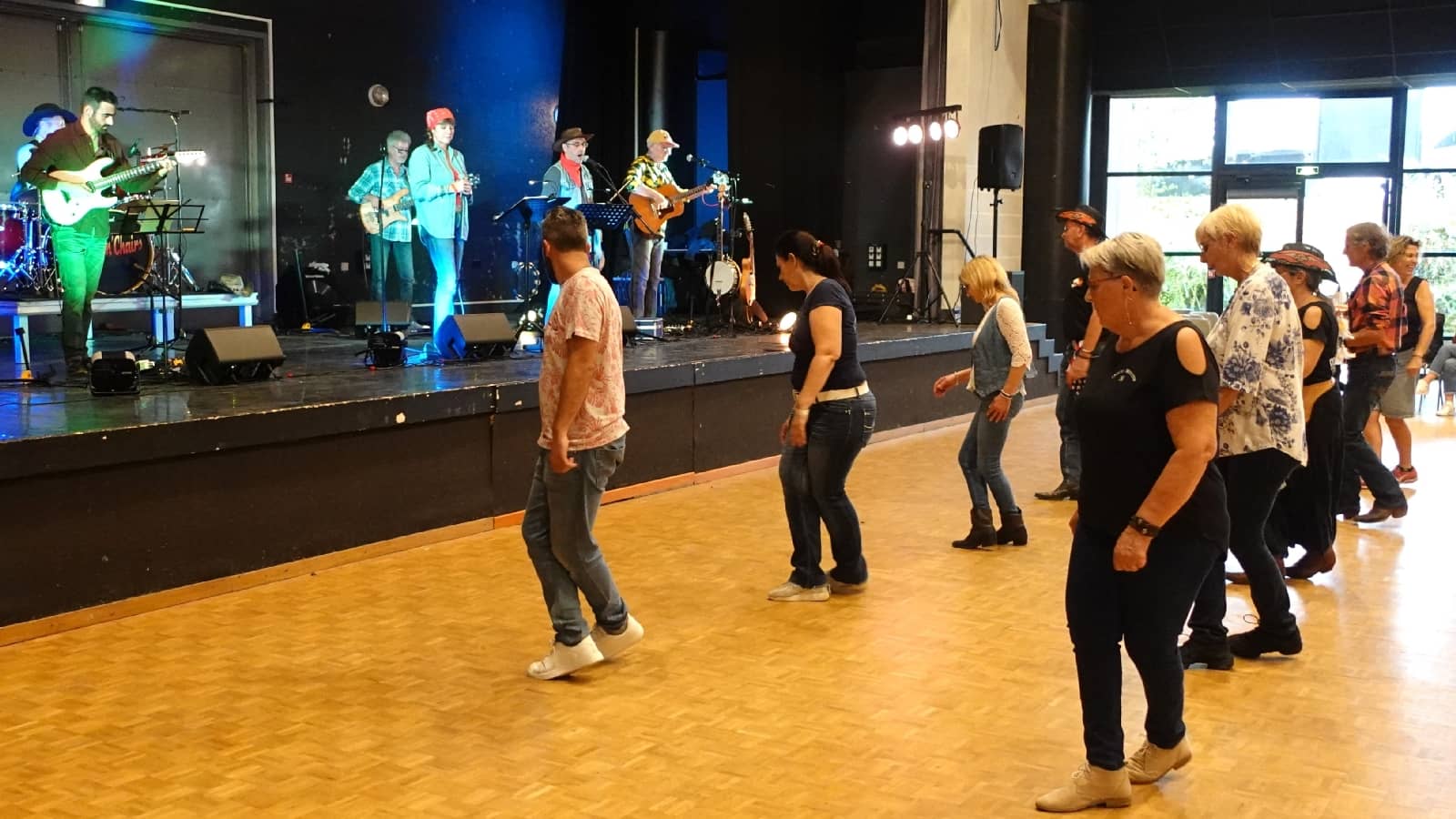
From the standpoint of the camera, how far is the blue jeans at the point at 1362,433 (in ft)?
21.9

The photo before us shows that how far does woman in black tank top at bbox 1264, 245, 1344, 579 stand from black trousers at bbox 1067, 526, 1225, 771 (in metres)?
1.75

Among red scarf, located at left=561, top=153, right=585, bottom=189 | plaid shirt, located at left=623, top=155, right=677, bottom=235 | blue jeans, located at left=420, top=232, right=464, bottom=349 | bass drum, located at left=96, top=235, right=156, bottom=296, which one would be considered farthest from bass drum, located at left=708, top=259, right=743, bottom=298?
bass drum, located at left=96, top=235, right=156, bottom=296

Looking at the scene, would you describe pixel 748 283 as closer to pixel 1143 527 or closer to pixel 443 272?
pixel 443 272

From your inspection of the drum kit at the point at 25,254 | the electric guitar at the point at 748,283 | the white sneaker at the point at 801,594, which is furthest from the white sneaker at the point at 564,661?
the electric guitar at the point at 748,283

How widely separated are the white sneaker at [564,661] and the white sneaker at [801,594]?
1182mm

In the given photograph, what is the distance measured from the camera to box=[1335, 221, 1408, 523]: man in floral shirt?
255 inches

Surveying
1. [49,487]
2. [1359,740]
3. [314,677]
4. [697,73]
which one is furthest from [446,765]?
[697,73]

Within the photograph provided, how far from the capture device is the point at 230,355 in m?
6.73

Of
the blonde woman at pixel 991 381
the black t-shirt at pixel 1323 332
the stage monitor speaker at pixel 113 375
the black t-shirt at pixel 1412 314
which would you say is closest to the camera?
the black t-shirt at pixel 1323 332

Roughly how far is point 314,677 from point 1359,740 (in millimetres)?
3169

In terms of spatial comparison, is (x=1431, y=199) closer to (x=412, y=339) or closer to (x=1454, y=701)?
(x=412, y=339)

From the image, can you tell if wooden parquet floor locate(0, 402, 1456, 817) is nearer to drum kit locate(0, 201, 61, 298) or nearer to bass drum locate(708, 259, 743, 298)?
drum kit locate(0, 201, 61, 298)

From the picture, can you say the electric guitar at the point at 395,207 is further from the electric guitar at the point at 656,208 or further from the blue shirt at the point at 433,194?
the electric guitar at the point at 656,208

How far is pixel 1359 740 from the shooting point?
385 cm
